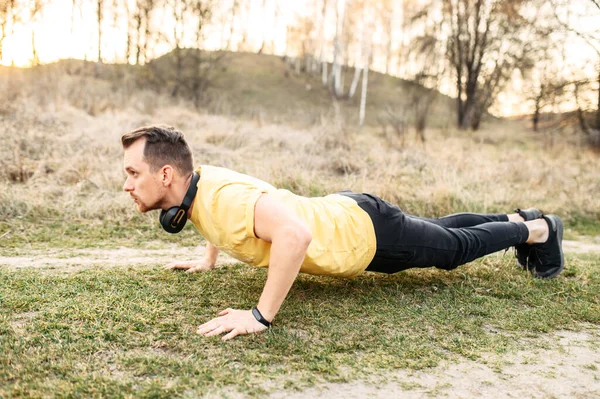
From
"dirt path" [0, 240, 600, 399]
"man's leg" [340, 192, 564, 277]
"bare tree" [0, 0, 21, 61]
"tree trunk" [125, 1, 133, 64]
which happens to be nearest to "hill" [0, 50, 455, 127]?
"tree trunk" [125, 1, 133, 64]

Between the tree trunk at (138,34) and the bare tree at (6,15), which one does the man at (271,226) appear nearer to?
the bare tree at (6,15)

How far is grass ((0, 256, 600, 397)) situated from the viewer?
6.40 ft

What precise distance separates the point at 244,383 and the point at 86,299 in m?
1.32

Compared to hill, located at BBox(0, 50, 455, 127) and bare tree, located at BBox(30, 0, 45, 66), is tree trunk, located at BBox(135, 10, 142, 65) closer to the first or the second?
hill, located at BBox(0, 50, 455, 127)

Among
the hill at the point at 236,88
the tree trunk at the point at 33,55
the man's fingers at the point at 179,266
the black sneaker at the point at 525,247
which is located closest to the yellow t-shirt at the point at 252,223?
the man's fingers at the point at 179,266

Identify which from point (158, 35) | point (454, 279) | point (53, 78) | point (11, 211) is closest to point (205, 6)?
point (158, 35)

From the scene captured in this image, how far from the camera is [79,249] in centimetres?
421

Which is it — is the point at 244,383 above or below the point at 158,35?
below

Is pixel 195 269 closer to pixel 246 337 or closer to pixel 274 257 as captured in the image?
pixel 246 337

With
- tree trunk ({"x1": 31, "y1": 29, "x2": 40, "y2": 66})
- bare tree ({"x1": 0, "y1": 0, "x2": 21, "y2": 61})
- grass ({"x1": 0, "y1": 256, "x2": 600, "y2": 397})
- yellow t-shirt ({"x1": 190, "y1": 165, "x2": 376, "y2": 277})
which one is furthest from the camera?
tree trunk ({"x1": 31, "y1": 29, "x2": 40, "y2": 66})

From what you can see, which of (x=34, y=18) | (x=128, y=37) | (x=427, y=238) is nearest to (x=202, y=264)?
(x=427, y=238)

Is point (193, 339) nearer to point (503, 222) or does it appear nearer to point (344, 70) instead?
point (503, 222)

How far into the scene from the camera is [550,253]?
3650 mm

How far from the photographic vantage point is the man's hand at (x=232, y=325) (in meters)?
2.34
